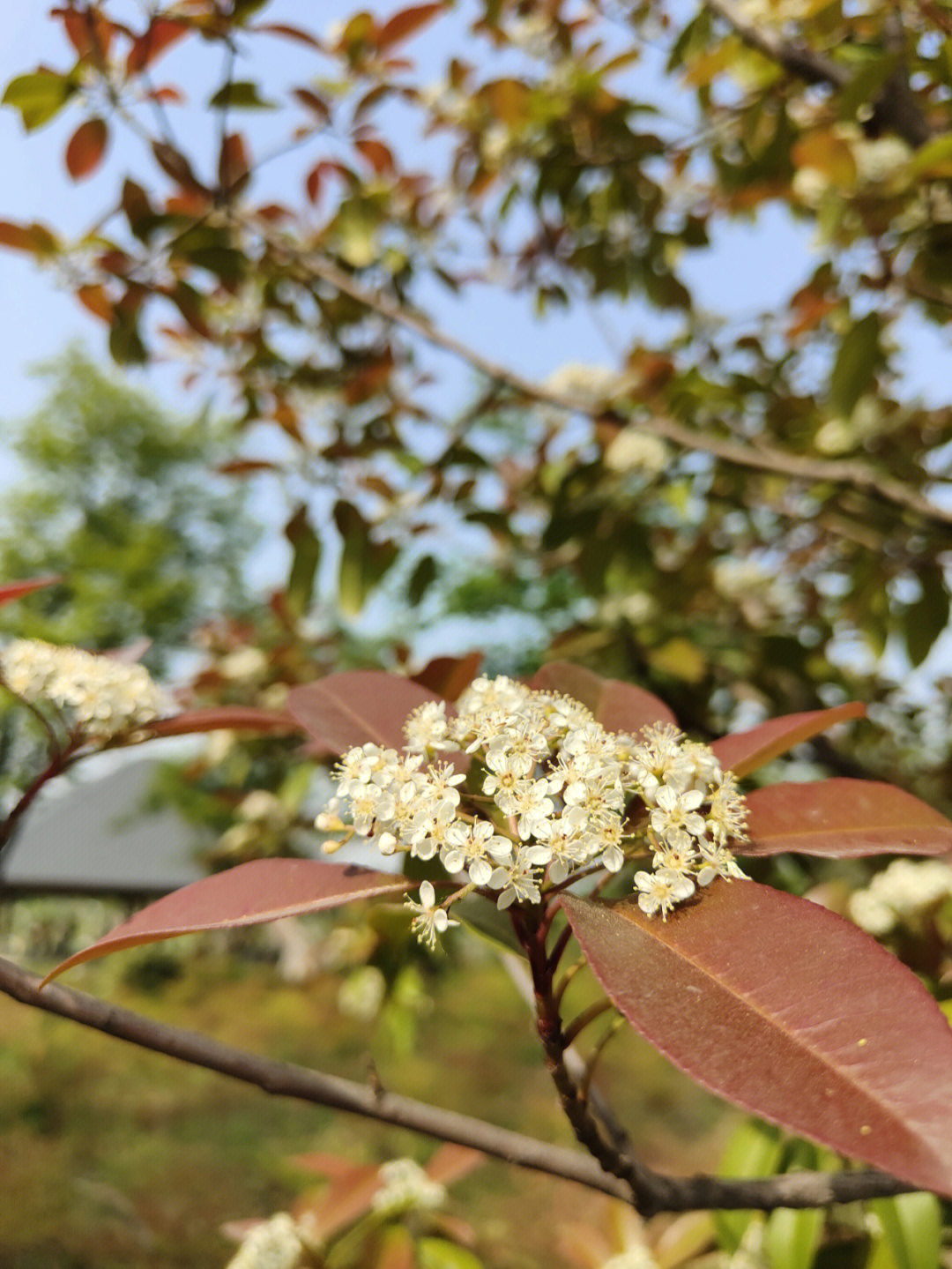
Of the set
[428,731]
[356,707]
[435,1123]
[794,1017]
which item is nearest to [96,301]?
[356,707]

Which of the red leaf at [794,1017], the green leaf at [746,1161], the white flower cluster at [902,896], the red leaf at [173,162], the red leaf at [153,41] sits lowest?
the green leaf at [746,1161]

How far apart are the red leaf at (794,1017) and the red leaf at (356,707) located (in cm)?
28

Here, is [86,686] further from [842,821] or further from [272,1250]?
[272,1250]

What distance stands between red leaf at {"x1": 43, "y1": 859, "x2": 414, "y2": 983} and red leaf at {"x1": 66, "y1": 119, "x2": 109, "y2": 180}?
1454mm

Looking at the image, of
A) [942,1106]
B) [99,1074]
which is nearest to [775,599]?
[942,1106]

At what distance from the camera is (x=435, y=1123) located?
64cm

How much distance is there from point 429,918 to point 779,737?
1.07ft

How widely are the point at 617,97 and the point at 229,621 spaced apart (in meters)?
2.32

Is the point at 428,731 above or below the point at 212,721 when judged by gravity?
above

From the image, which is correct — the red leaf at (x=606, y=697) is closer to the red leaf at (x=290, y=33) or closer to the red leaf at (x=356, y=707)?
the red leaf at (x=356, y=707)

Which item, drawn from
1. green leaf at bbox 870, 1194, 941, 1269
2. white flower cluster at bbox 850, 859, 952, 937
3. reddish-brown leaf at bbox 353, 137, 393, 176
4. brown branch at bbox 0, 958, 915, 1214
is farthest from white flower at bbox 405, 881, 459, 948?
reddish-brown leaf at bbox 353, 137, 393, 176

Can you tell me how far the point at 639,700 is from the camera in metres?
0.80

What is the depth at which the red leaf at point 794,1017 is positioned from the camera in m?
0.38

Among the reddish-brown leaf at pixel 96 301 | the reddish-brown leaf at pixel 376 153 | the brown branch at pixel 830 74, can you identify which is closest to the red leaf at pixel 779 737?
the brown branch at pixel 830 74
